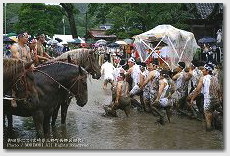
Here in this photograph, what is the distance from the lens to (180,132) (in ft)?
36.6

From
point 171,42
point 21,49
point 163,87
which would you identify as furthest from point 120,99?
point 171,42

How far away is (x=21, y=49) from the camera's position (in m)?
10.3

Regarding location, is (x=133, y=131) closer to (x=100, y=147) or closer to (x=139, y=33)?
(x=100, y=147)

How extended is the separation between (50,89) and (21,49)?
1.49 meters

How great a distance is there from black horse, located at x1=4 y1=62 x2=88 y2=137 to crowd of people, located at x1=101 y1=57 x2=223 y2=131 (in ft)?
10.8

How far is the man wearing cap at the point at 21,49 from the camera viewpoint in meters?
10.1

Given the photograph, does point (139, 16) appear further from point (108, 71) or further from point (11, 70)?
point (11, 70)

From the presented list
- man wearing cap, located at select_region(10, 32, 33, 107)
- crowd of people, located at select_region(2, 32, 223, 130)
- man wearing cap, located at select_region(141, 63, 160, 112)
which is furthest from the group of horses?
man wearing cap, located at select_region(141, 63, 160, 112)

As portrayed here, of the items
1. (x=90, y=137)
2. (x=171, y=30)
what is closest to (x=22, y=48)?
(x=90, y=137)

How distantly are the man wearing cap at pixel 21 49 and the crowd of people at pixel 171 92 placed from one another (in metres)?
3.65

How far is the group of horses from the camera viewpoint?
913cm

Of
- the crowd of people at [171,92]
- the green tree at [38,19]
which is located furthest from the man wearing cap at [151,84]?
the green tree at [38,19]

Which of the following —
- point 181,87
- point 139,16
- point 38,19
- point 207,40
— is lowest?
point 181,87

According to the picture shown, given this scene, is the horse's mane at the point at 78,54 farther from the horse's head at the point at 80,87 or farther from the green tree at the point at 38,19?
the green tree at the point at 38,19
